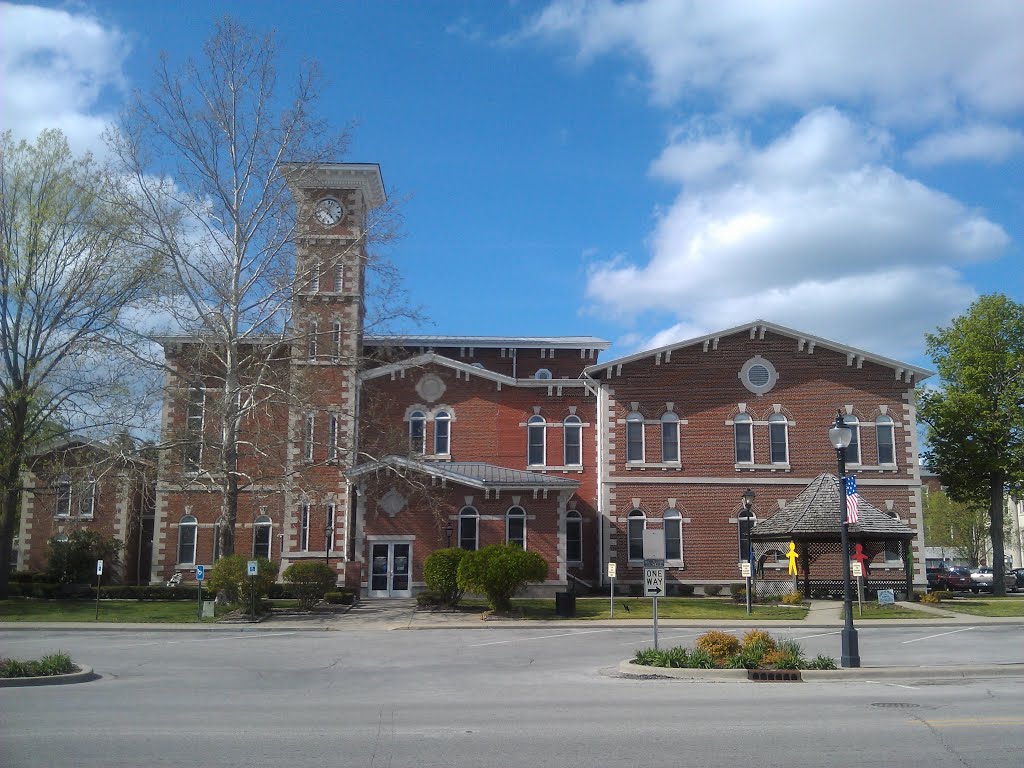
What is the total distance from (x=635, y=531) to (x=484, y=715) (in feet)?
99.1

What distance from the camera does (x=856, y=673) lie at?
1741 cm

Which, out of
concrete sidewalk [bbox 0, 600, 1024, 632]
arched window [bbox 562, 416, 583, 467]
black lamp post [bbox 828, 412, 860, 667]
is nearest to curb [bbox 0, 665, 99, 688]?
concrete sidewalk [bbox 0, 600, 1024, 632]

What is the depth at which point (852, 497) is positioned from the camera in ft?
88.4

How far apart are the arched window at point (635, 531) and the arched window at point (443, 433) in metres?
9.00

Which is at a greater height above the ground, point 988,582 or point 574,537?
point 574,537

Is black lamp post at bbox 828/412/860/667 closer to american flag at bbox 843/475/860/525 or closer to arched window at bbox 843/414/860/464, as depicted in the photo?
american flag at bbox 843/475/860/525

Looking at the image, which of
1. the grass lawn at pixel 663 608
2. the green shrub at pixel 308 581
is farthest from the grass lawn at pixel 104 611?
the grass lawn at pixel 663 608

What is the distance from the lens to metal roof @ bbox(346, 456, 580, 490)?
3722 centimetres

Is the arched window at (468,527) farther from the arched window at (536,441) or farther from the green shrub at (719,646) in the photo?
the green shrub at (719,646)

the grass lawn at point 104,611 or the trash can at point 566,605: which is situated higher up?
the trash can at point 566,605

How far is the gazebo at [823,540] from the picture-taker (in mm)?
37125

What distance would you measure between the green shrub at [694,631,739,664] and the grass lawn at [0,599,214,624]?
19455 mm

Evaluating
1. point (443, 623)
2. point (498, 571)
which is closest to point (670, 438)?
point (498, 571)

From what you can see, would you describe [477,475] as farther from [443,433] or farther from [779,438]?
[779,438]
